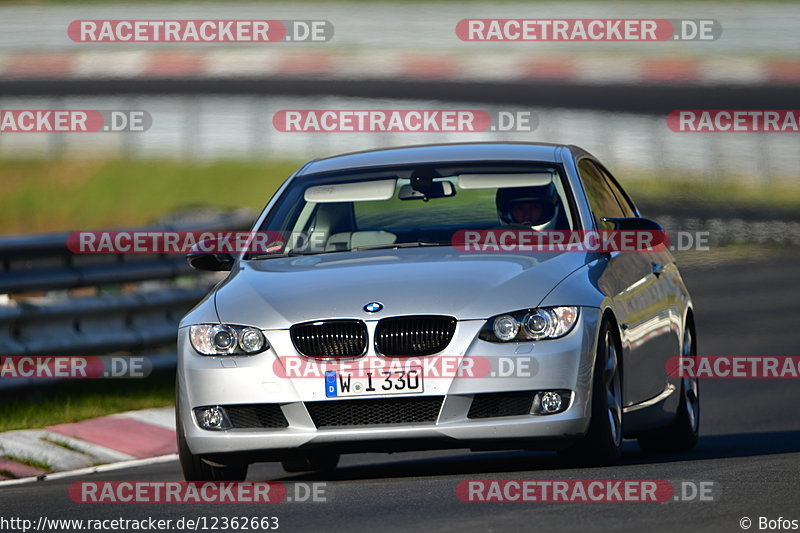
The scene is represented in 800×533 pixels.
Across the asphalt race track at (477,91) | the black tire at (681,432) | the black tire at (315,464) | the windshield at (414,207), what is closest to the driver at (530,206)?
the windshield at (414,207)

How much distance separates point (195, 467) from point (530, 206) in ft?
6.91

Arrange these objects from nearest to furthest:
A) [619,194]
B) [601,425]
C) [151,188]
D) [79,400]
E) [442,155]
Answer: [601,425] < [442,155] < [619,194] < [79,400] < [151,188]

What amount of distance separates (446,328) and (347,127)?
29399 millimetres

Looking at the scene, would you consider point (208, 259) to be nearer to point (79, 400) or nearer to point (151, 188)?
point (79, 400)

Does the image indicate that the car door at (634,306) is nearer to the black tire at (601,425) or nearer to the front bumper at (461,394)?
the black tire at (601,425)

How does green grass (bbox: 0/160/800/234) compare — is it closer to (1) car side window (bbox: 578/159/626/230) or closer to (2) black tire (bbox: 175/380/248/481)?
(1) car side window (bbox: 578/159/626/230)

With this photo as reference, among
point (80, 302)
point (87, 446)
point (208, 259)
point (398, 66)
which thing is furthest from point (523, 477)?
point (398, 66)

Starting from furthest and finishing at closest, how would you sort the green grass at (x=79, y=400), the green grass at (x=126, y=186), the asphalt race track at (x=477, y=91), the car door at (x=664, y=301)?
the asphalt race track at (x=477, y=91), the green grass at (x=126, y=186), the green grass at (x=79, y=400), the car door at (x=664, y=301)

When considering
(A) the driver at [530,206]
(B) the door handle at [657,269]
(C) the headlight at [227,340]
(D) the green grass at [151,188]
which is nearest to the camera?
(C) the headlight at [227,340]

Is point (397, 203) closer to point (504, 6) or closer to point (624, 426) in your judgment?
point (624, 426)

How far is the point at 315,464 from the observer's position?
9.48 meters

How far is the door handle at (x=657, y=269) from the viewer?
9.53 metres

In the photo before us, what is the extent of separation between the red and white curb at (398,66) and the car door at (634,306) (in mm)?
30080

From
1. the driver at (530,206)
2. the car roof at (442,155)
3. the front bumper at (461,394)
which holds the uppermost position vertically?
the car roof at (442,155)
